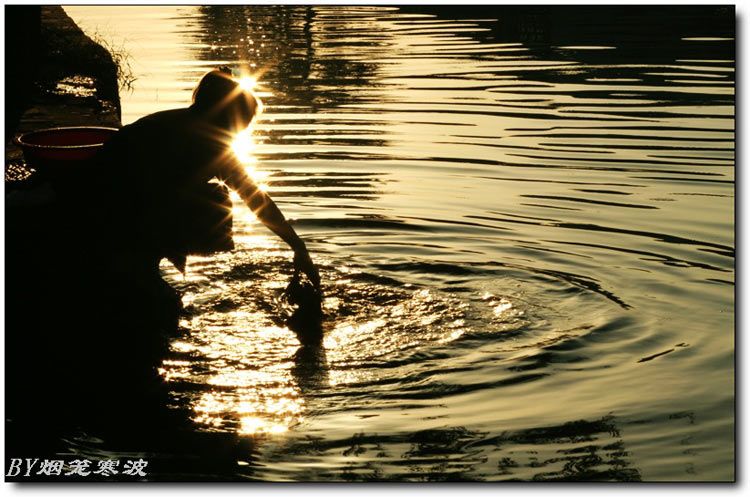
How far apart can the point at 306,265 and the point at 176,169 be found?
1.03 meters

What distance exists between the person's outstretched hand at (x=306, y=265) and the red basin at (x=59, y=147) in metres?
1.48

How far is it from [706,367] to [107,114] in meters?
6.44

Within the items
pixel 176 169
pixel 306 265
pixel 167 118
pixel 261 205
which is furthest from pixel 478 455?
pixel 167 118

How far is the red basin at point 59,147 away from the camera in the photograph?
24.8ft

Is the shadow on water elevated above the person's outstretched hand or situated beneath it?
situated beneath

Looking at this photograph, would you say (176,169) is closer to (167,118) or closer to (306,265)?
(167,118)

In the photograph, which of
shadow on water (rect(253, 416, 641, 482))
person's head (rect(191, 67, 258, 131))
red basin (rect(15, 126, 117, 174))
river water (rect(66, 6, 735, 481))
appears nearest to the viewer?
shadow on water (rect(253, 416, 641, 482))

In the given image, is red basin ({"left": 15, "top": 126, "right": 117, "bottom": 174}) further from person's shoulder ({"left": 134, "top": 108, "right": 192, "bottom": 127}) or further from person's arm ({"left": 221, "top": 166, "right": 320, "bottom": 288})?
person's arm ({"left": 221, "top": 166, "right": 320, "bottom": 288})

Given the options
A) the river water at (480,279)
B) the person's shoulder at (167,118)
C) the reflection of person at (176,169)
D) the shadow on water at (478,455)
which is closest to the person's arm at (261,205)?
the reflection of person at (176,169)

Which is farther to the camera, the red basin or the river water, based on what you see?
the red basin

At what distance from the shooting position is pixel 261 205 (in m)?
7.06

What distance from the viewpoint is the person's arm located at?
7.06 meters

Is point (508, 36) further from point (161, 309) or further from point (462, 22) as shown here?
point (161, 309)

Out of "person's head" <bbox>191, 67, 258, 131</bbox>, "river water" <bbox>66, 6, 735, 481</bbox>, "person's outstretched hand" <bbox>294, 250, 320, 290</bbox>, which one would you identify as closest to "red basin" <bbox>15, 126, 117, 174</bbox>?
"person's head" <bbox>191, 67, 258, 131</bbox>
